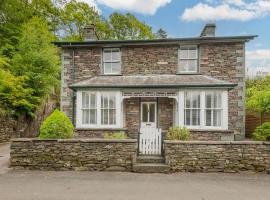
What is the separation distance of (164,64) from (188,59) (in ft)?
4.77

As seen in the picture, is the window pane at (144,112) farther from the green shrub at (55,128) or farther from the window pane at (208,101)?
the green shrub at (55,128)

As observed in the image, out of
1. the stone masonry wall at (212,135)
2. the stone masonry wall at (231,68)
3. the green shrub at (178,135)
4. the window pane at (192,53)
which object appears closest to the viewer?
the green shrub at (178,135)

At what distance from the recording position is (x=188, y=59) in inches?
518

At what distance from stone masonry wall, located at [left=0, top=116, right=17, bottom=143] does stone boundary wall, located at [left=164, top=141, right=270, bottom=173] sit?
12121mm

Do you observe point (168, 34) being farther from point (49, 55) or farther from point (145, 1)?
point (49, 55)

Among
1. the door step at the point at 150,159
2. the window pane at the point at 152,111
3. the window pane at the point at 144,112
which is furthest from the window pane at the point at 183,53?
the door step at the point at 150,159

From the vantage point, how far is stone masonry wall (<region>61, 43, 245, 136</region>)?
499 inches

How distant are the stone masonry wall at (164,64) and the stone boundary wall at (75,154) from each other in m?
4.26

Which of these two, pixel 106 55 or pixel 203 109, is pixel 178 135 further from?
pixel 106 55

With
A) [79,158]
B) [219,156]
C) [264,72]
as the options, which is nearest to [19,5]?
[79,158]

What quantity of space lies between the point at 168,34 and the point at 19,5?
22.7m

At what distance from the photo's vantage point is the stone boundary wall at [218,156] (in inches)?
332

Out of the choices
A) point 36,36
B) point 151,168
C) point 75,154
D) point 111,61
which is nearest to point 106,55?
point 111,61

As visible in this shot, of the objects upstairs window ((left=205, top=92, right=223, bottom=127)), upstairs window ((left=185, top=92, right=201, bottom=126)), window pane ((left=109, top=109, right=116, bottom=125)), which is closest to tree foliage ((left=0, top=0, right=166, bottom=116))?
window pane ((left=109, top=109, right=116, bottom=125))
